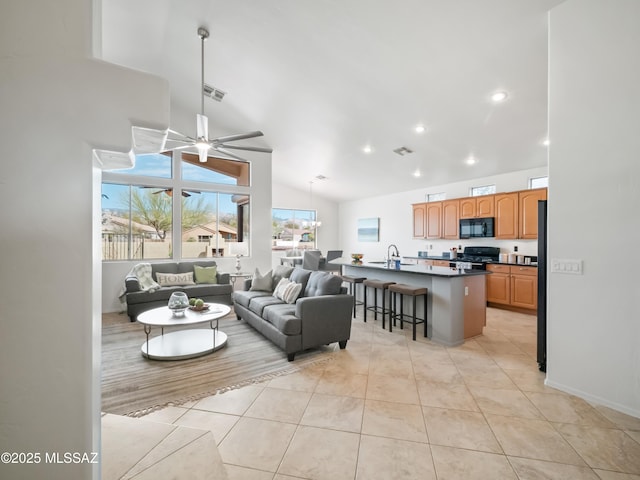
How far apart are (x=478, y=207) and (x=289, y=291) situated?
4480 millimetres

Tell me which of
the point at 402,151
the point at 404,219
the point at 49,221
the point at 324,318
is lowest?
the point at 324,318

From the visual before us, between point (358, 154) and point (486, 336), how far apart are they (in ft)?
13.5

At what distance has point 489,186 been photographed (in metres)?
6.12

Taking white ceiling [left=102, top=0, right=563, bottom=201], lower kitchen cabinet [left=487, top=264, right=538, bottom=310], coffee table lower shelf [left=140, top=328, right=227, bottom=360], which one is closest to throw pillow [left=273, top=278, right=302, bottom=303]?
coffee table lower shelf [left=140, top=328, right=227, bottom=360]

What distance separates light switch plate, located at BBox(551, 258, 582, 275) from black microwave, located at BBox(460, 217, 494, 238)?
3.46 m

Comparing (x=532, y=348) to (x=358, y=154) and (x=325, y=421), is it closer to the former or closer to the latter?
(x=325, y=421)

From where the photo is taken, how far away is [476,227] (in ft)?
19.7

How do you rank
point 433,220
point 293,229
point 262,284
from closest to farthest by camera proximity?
point 262,284 < point 433,220 < point 293,229

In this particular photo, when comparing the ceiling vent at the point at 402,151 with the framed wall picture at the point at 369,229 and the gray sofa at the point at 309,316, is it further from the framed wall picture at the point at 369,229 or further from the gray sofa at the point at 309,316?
the framed wall picture at the point at 369,229

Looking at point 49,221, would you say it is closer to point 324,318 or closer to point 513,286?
point 324,318

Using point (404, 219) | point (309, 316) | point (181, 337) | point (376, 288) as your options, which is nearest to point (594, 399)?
point (309, 316)

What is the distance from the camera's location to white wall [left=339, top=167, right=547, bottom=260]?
222 inches

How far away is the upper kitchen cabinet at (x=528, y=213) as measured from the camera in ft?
16.8

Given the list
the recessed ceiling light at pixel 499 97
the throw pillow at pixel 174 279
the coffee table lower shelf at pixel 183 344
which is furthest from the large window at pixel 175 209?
the recessed ceiling light at pixel 499 97
